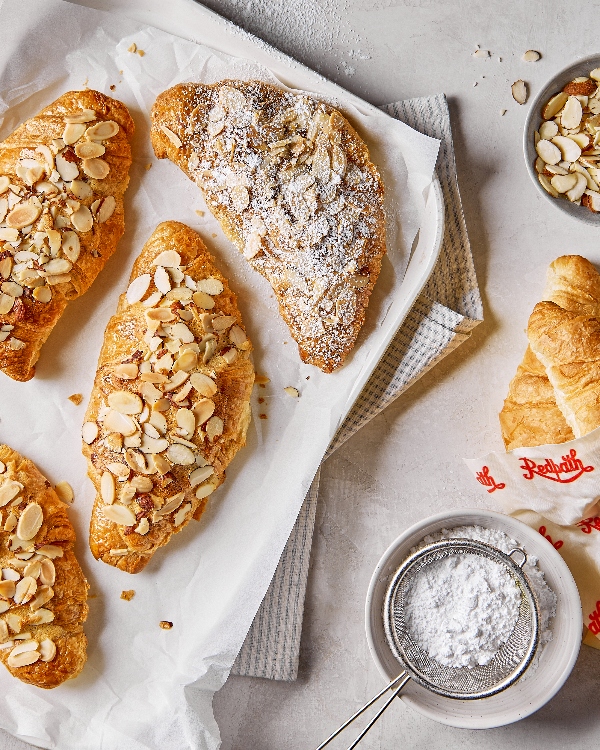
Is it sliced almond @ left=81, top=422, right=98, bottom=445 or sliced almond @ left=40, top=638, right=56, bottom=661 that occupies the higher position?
sliced almond @ left=81, top=422, right=98, bottom=445

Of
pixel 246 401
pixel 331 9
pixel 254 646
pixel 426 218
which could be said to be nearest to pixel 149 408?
pixel 246 401

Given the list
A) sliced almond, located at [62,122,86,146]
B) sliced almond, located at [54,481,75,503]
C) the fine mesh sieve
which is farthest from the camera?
sliced almond, located at [54,481,75,503]

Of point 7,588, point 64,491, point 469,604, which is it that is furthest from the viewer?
point 64,491

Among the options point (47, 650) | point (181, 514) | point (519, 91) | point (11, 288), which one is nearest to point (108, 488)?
point (181, 514)

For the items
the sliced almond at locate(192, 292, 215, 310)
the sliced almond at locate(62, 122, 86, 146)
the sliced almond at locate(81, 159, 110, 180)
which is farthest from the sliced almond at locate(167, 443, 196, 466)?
the sliced almond at locate(62, 122, 86, 146)

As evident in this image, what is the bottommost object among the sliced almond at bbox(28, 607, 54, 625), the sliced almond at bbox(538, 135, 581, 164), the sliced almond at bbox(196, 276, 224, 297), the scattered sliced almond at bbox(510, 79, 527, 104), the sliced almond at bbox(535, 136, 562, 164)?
the sliced almond at bbox(28, 607, 54, 625)

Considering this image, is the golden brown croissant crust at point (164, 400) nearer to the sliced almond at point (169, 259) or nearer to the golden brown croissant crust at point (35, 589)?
the sliced almond at point (169, 259)

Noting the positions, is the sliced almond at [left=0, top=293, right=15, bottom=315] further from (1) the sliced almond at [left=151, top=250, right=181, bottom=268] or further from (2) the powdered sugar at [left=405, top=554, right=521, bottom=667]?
(2) the powdered sugar at [left=405, top=554, right=521, bottom=667]

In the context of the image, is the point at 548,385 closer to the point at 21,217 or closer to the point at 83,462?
the point at 83,462
